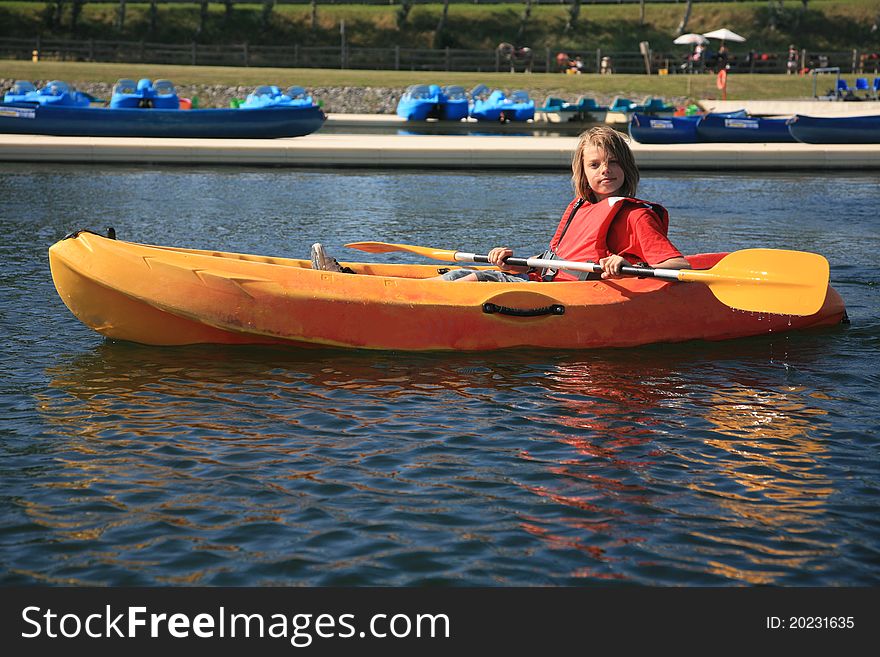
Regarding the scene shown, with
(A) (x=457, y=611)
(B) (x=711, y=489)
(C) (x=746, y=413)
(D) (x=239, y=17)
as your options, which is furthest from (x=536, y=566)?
(D) (x=239, y=17)

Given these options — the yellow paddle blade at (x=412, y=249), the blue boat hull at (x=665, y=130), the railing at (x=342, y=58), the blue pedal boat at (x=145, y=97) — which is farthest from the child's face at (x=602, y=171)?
the railing at (x=342, y=58)

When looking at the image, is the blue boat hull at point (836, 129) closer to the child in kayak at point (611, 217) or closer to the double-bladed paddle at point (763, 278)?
the double-bladed paddle at point (763, 278)

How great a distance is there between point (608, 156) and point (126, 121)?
1722 centimetres

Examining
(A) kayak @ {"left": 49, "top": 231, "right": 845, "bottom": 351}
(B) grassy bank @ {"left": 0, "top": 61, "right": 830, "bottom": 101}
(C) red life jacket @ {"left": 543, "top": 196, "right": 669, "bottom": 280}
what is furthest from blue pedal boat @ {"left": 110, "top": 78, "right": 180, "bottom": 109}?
(C) red life jacket @ {"left": 543, "top": 196, "right": 669, "bottom": 280}

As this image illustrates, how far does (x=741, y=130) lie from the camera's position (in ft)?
77.7

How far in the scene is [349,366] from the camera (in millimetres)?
7488

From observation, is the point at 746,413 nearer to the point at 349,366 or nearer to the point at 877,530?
the point at 877,530

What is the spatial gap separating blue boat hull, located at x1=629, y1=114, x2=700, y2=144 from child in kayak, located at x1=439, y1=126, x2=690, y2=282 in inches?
637

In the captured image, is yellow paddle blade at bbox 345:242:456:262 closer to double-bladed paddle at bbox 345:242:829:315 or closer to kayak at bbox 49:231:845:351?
kayak at bbox 49:231:845:351

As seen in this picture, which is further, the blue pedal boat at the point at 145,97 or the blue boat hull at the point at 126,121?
the blue pedal boat at the point at 145,97

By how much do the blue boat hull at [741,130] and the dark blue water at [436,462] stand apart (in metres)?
14.4

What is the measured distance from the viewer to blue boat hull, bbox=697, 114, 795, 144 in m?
23.5

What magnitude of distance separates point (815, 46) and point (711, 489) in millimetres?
57818

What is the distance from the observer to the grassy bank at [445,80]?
36625 millimetres
